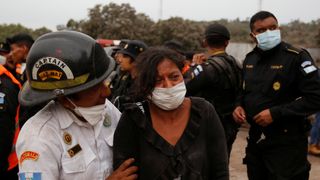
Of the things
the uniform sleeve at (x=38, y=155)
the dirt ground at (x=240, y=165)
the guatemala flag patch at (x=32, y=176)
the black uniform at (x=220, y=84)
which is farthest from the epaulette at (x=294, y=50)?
the dirt ground at (x=240, y=165)

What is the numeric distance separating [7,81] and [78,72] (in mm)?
2129

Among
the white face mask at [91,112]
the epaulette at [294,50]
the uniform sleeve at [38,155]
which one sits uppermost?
the epaulette at [294,50]

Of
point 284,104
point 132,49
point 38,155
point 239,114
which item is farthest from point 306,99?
point 38,155

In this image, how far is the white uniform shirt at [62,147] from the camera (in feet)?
5.62

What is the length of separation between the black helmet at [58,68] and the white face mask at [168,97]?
1.14 ft

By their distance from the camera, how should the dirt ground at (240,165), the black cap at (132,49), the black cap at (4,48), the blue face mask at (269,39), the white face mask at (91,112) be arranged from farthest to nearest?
the dirt ground at (240,165)
the black cap at (4,48)
the black cap at (132,49)
the blue face mask at (269,39)
the white face mask at (91,112)

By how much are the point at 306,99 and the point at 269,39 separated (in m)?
0.66

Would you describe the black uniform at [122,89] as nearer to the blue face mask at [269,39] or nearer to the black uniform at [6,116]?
the black uniform at [6,116]

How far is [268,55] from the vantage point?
12.3 ft

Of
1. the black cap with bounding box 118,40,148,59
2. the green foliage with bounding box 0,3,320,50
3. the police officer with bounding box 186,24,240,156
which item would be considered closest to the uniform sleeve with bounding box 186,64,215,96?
the police officer with bounding box 186,24,240,156

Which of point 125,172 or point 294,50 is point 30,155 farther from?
point 294,50

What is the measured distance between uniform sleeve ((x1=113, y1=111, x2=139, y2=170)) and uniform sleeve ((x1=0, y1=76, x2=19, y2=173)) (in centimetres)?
195

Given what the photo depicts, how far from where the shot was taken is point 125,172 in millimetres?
1913

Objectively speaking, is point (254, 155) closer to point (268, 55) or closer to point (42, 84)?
point (268, 55)
